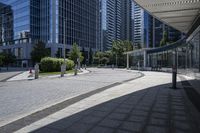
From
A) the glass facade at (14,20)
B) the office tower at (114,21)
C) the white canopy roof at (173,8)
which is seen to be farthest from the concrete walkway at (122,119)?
the office tower at (114,21)

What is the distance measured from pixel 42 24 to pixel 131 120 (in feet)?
297

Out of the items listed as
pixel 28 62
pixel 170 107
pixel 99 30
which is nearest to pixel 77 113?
pixel 170 107

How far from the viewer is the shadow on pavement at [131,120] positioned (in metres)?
5.43

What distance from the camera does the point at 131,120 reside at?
245 inches

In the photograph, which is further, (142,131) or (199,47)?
(199,47)

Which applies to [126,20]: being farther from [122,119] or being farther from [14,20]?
[122,119]

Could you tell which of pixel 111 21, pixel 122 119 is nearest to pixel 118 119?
pixel 122 119

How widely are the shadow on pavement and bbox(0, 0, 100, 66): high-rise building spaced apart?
74381 mm

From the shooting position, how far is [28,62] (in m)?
91.6

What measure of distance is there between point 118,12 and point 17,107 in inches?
6797

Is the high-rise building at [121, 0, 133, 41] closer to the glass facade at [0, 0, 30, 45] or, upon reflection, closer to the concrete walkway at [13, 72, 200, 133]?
the glass facade at [0, 0, 30, 45]

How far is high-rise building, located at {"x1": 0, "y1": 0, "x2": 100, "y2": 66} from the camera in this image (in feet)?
292

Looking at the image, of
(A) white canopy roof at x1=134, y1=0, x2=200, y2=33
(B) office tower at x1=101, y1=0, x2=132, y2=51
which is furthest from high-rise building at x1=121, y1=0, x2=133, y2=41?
(A) white canopy roof at x1=134, y1=0, x2=200, y2=33

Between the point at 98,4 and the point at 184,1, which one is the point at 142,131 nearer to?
the point at 184,1
